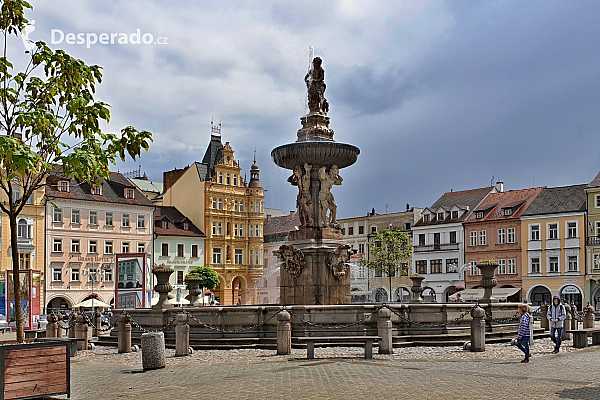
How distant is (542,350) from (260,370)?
8.47 metres

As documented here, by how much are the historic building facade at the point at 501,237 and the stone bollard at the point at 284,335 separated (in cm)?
4621

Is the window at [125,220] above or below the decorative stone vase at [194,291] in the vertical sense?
above

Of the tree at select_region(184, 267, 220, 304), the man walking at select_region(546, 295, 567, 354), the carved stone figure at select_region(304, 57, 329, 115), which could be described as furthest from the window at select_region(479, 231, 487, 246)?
the man walking at select_region(546, 295, 567, 354)

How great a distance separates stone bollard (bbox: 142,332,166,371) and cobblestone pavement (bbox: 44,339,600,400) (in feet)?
1.01

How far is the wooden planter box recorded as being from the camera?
10.5m

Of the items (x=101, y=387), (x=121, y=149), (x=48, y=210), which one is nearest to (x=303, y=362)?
(x=101, y=387)

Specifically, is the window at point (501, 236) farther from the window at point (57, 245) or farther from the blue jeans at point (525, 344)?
the blue jeans at point (525, 344)

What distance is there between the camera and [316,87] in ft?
81.5

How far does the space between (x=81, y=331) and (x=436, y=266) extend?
49.8 m

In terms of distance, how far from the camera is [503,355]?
1717cm

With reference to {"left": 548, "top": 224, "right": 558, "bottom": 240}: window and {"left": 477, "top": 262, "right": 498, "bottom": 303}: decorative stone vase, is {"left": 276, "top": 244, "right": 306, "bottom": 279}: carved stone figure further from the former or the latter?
{"left": 548, "top": 224, "right": 558, "bottom": 240}: window

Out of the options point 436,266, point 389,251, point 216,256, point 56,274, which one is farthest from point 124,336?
point 216,256

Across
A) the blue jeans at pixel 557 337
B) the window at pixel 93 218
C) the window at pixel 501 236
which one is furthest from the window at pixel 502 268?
the blue jeans at pixel 557 337

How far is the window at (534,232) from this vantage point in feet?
200
